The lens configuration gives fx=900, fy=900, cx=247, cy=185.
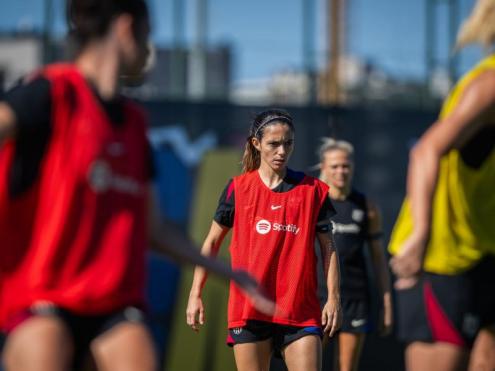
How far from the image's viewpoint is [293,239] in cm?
509

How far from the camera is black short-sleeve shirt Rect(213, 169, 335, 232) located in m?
5.19

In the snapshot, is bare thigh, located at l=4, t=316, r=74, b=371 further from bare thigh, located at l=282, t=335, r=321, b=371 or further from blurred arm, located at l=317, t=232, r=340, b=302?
blurred arm, located at l=317, t=232, r=340, b=302

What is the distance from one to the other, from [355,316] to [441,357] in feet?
10.9

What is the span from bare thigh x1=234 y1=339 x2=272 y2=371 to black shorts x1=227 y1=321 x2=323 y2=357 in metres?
0.03

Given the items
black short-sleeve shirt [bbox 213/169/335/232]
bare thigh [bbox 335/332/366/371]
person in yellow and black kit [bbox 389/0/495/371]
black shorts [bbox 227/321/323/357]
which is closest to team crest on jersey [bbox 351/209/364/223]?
bare thigh [bbox 335/332/366/371]

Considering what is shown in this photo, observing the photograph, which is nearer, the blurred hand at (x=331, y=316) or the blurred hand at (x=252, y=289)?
the blurred hand at (x=252, y=289)

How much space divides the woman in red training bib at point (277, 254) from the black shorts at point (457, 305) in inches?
69.0

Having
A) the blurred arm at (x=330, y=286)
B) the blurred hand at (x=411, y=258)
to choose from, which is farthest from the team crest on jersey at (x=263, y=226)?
the blurred hand at (x=411, y=258)

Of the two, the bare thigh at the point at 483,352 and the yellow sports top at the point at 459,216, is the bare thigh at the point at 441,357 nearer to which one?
the bare thigh at the point at 483,352

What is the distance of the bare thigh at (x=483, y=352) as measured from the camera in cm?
329

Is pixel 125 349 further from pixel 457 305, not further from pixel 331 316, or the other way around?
pixel 331 316

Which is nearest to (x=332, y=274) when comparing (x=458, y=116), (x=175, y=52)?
(x=458, y=116)

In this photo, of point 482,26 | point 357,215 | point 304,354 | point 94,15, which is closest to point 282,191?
point 304,354

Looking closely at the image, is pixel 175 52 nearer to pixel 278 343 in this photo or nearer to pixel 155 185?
pixel 278 343
